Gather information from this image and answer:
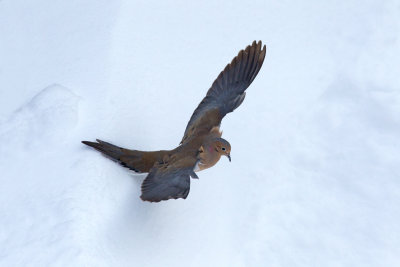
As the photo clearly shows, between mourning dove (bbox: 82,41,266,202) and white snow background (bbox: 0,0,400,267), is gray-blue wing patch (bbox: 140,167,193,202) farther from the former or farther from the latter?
white snow background (bbox: 0,0,400,267)

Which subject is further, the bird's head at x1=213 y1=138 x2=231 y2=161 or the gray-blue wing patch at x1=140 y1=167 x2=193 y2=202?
the bird's head at x1=213 y1=138 x2=231 y2=161

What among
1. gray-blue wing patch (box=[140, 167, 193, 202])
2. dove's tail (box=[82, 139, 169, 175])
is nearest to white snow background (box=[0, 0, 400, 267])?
dove's tail (box=[82, 139, 169, 175])

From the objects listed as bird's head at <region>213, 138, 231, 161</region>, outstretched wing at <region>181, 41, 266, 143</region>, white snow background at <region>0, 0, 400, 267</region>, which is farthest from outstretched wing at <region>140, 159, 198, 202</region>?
outstretched wing at <region>181, 41, 266, 143</region>

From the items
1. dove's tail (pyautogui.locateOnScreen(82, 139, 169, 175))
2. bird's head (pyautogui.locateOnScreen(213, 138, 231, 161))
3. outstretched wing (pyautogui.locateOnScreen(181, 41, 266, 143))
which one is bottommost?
dove's tail (pyautogui.locateOnScreen(82, 139, 169, 175))

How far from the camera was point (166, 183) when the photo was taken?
4.02m

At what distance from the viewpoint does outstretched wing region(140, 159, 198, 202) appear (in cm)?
389

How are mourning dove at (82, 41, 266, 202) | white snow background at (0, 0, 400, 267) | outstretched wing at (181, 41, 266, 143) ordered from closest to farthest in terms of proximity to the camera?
white snow background at (0, 0, 400, 267)
mourning dove at (82, 41, 266, 202)
outstretched wing at (181, 41, 266, 143)

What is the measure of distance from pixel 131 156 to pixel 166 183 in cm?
35

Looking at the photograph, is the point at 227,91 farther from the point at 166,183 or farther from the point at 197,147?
the point at 166,183

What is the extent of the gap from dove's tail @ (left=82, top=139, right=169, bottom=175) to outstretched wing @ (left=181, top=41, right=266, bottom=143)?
354mm

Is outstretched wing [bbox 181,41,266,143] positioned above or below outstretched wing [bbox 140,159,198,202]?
above

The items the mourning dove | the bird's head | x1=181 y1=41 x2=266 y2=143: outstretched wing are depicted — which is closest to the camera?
the mourning dove

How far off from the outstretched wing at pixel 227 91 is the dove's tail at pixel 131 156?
0.35 meters

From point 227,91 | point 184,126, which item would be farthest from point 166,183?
point 227,91
